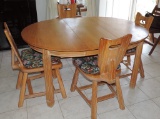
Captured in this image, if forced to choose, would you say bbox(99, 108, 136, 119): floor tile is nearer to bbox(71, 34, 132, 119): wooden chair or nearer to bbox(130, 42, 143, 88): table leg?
bbox(71, 34, 132, 119): wooden chair

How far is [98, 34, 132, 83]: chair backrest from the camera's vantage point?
51.1 inches

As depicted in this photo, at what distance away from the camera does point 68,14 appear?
270cm

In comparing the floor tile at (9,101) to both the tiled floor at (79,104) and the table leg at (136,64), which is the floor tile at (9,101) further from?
the table leg at (136,64)

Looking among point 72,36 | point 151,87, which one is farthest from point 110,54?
point 151,87

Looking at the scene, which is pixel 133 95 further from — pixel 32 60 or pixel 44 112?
pixel 32 60

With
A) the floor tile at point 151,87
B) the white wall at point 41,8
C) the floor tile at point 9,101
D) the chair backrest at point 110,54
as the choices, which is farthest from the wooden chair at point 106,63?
the white wall at point 41,8

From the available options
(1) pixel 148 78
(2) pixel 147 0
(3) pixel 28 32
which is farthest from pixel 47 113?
(2) pixel 147 0

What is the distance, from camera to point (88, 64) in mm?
1688

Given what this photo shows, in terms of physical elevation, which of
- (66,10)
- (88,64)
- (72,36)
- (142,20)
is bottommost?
(88,64)

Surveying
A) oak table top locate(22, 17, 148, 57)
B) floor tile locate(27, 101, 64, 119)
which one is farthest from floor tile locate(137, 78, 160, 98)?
floor tile locate(27, 101, 64, 119)

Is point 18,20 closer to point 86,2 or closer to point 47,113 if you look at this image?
point 86,2

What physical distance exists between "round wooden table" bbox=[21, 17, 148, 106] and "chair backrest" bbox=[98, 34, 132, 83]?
13 centimetres

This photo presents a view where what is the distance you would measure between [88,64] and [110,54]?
373 millimetres

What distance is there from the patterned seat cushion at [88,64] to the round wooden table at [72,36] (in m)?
0.20
